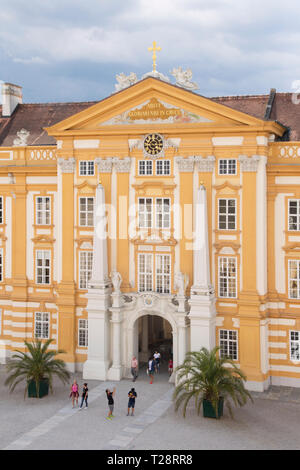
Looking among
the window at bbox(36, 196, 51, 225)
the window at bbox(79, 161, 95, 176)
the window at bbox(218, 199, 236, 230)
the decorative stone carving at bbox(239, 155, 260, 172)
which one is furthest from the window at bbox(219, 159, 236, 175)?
the window at bbox(36, 196, 51, 225)

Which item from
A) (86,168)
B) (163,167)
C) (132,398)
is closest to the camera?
(132,398)

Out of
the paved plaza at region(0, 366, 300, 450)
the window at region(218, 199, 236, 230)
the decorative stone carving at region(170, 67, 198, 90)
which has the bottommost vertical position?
the paved plaza at region(0, 366, 300, 450)

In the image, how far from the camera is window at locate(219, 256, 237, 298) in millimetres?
37156

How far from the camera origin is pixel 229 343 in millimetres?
37312

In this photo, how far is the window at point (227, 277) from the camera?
1463 inches

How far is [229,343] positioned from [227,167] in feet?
35.5

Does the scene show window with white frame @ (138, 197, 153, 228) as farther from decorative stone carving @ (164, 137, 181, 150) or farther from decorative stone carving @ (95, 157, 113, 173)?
decorative stone carving @ (164, 137, 181, 150)

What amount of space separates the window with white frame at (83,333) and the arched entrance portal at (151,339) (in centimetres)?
353

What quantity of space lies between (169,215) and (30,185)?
1061 cm

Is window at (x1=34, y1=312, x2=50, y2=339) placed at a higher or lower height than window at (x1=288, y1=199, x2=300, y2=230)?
lower

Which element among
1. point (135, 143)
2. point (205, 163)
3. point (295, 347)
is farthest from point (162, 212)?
point (295, 347)

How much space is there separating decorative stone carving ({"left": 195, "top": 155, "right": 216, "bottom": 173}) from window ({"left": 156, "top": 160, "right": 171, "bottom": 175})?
75.4 inches

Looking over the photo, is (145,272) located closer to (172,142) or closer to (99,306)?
(99,306)

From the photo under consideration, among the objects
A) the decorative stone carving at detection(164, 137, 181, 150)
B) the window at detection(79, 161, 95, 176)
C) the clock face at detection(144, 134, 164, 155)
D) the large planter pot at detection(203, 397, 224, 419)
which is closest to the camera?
the large planter pot at detection(203, 397, 224, 419)
